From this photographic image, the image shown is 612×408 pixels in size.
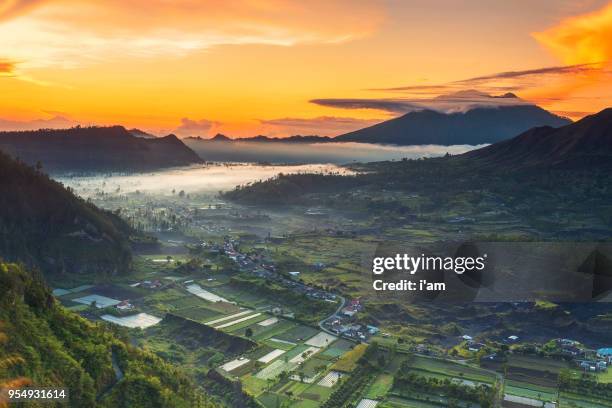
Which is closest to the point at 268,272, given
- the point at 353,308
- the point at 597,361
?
the point at 353,308

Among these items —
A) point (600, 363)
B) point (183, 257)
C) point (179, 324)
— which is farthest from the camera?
point (183, 257)

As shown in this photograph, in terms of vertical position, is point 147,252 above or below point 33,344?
below

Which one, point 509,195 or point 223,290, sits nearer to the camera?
point 223,290

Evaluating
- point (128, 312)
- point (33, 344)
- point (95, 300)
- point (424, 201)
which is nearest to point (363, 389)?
point (33, 344)

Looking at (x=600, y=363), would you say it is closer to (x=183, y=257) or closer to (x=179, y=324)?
(x=179, y=324)

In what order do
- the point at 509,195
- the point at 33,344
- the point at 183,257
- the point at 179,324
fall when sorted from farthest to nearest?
1. the point at 509,195
2. the point at 183,257
3. the point at 179,324
4. the point at 33,344

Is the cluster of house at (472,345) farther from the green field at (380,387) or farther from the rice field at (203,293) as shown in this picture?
the rice field at (203,293)
